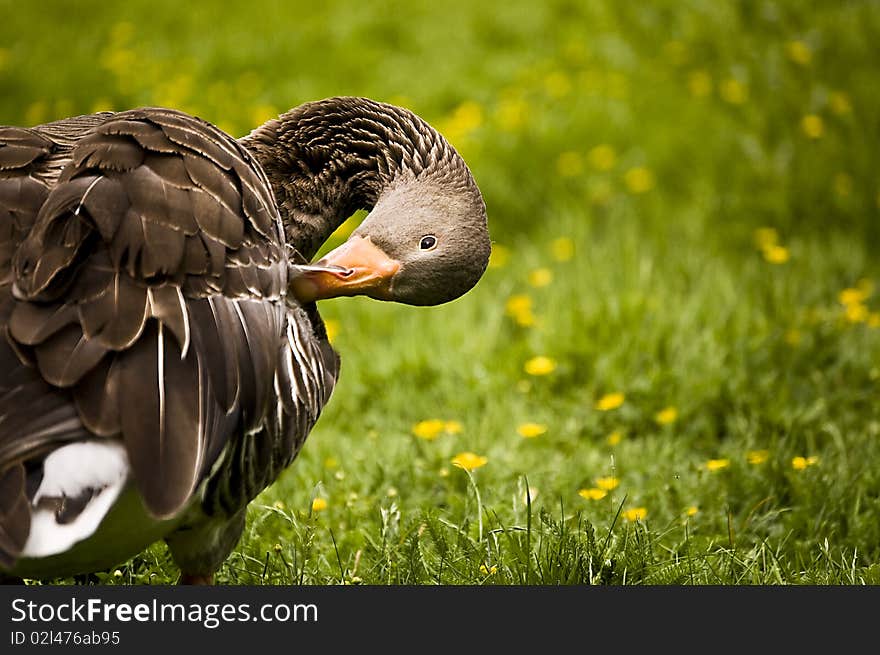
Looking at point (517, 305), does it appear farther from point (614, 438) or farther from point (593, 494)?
point (593, 494)

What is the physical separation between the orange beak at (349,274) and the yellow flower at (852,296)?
3201 mm

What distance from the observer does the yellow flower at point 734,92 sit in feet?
25.3

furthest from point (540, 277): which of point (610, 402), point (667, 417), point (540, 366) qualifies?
point (667, 417)

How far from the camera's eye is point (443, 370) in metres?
5.62

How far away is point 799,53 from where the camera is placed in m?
7.77

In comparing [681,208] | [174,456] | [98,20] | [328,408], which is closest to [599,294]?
[681,208]

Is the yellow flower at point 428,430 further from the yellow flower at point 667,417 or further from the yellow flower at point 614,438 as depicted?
the yellow flower at point 667,417

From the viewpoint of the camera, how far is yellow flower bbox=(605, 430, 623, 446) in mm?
4969

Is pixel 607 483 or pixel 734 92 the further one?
pixel 734 92

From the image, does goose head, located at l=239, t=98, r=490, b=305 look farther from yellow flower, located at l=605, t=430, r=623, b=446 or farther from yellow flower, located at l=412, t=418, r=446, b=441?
yellow flower, located at l=605, t=430, r=623, b=446

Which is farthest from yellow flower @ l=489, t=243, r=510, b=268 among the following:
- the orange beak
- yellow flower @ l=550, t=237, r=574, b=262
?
the orange beak

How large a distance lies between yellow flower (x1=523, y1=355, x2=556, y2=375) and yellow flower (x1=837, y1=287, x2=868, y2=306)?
158 cm

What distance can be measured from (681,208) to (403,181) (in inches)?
140

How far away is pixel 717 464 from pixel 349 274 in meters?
1.80
